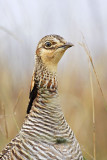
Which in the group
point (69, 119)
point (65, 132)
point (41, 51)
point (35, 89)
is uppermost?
point (41, 51)

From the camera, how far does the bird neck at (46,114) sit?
8.87ft

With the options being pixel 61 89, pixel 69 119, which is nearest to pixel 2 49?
pixel 61 89

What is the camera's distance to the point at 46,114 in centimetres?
276

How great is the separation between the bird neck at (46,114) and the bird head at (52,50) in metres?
0.06

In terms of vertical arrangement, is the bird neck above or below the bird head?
below

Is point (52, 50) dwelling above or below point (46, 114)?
above

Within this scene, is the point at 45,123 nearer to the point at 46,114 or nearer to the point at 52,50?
the point at 46,114

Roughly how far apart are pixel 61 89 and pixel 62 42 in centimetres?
211

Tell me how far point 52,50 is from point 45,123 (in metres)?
0.54

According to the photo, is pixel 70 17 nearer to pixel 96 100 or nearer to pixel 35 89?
pixel 96 100

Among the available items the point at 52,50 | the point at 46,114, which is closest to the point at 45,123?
the point at 46,114

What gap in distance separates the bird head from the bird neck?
6cm

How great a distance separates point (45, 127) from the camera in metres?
2.72

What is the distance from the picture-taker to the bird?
2.64 metres
